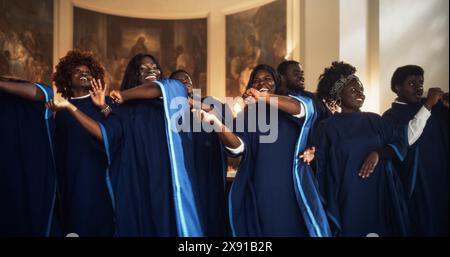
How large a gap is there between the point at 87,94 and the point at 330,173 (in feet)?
6.73

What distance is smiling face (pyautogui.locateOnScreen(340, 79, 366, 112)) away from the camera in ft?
13.2

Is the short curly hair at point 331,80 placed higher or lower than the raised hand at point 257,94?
higher

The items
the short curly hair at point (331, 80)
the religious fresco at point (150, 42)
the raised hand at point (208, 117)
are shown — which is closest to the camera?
the raised hand at point (208, 117)

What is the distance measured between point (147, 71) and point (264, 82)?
2.97 feet

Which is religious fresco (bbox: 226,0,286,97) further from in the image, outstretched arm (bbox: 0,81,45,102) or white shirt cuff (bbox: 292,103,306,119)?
outstretched arm (bbox: 0,81,45,102)

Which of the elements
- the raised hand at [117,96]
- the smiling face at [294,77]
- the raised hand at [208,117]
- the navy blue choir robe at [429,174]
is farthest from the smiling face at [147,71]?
the navy blue choir robe at [429,174]

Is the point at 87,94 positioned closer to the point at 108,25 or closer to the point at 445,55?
the point at 445,55

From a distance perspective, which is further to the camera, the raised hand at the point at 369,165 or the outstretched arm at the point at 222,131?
the raised hand at the point at 369,165

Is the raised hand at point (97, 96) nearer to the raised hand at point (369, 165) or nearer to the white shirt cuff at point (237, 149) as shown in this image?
the white shirt cuff at point (237, 149)

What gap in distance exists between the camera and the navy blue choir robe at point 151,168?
336 centimetres

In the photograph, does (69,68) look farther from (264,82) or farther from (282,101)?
(282,101)

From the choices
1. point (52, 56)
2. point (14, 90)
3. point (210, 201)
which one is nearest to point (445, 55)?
point (210, 201)

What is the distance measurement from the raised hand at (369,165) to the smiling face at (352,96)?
43 centimetres
